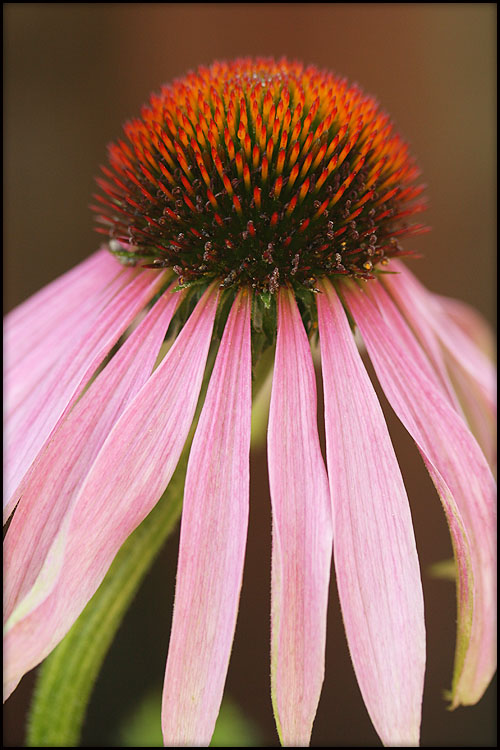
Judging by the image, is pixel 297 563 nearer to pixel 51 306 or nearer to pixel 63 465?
pixel 63 465

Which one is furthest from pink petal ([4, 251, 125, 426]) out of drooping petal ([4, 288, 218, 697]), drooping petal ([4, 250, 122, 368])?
drooping petal ([4, 288, 218, 697])

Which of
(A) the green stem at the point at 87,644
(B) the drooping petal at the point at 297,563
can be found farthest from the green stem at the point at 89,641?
(B) the drooping petal at the point at 297,563

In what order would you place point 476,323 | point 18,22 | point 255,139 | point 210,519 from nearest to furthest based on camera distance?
1. point 210,519
2. point 255,139
3. point 476,323
4. point 18,22

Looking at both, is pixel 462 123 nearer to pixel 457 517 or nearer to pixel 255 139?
pixel 255 139

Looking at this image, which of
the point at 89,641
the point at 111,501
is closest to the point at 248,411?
the point at 111,501

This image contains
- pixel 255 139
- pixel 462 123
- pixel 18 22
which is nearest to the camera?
pixel 255 139

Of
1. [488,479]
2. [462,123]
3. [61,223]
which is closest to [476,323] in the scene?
[488,479]

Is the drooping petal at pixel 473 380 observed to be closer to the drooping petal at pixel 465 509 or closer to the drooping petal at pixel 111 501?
the drooping petal at pixel 465 509
